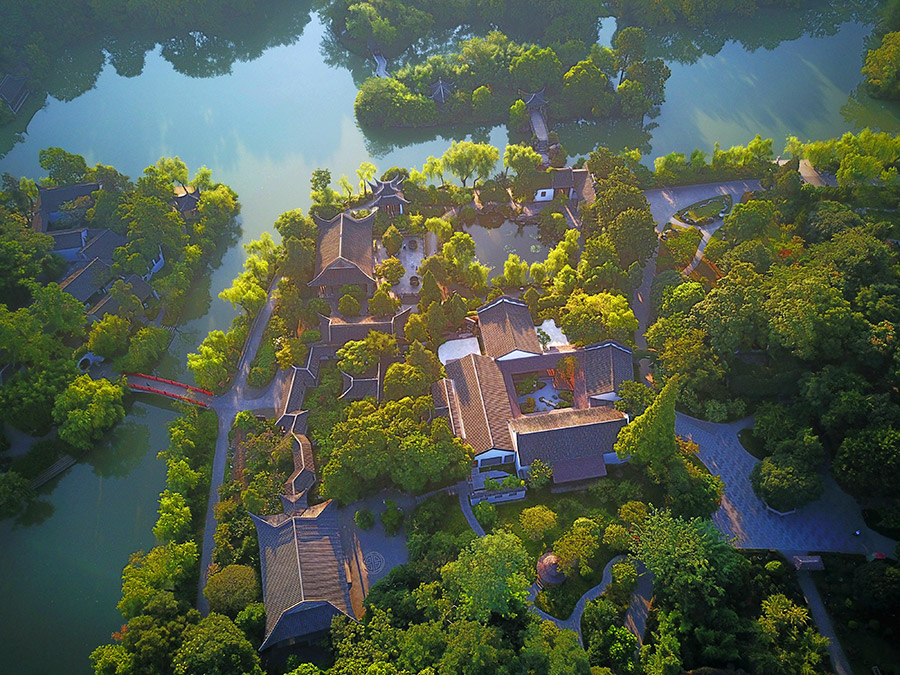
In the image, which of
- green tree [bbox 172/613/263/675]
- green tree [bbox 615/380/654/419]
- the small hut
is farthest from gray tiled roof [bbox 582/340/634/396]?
green tree [bbox 172/613/263/675]

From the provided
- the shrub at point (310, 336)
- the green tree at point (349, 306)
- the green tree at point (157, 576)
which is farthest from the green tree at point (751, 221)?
the green tree at point (157, 576)

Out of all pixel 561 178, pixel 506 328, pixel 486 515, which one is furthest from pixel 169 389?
pixel 561 178

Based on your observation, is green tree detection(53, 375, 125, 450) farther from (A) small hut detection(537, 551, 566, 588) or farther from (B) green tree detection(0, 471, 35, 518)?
(A) small hut detection(537, 551, 566, 588)

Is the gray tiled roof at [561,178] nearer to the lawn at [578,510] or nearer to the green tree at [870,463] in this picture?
the lawn at [578,510]

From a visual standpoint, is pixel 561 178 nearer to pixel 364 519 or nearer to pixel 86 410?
pixel 364 519

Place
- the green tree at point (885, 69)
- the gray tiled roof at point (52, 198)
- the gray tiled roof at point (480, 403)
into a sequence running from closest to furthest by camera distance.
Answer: the gray tiled roof at point (480, 403)
the gray tiled roof at point (52, 198)
the green tree at point (885, 69)
